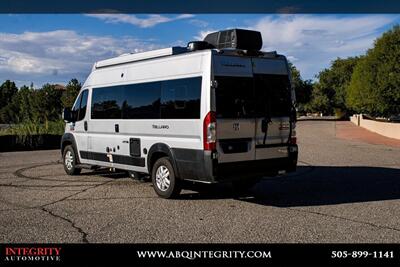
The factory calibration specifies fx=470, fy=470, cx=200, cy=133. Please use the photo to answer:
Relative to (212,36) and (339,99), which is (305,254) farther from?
(339,99)

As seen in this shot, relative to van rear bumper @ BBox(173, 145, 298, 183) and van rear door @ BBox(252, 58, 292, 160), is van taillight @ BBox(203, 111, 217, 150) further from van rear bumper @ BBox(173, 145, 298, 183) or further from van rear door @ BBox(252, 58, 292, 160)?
van rear door @ BBox(252, 58, 292, 160)

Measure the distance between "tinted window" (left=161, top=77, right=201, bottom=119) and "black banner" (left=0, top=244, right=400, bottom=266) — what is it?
2.87 meters

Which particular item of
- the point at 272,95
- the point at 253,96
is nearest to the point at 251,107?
the point at 253,96

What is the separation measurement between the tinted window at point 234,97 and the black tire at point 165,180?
1458 mm

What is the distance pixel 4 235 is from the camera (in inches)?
243

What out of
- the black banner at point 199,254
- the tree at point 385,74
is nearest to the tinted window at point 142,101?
the black banner at point 199,254

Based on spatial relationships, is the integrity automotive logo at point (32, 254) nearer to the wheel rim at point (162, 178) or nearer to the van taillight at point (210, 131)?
the van taillight at point (210, 131)

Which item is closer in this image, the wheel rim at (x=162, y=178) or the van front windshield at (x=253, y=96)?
the van front windshield at (x=253, y=96)

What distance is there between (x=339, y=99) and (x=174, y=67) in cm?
7719

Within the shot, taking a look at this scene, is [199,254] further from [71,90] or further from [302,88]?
[302,88]

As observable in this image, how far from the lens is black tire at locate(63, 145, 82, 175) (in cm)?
1158

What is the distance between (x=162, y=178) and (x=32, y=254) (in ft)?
11.9

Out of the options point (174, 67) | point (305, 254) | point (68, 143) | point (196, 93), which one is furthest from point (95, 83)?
point (305, 254)

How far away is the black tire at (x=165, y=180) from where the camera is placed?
8.38 metres
